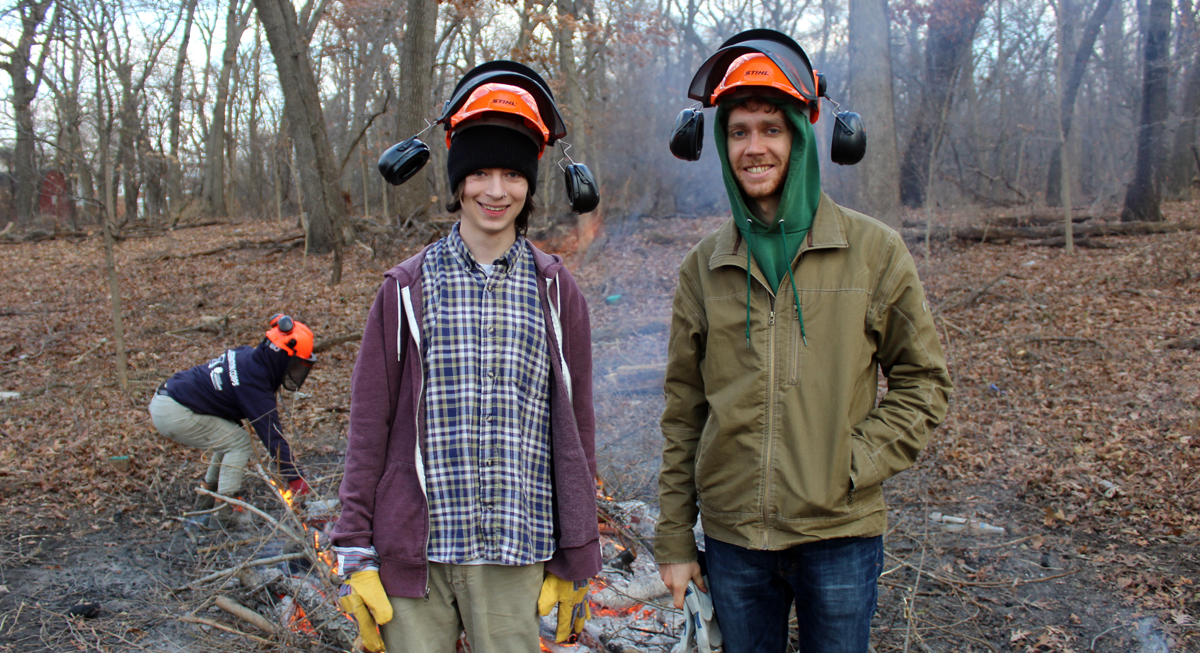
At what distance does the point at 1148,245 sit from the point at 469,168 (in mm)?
13729

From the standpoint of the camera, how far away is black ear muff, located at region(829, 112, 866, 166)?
2227mm

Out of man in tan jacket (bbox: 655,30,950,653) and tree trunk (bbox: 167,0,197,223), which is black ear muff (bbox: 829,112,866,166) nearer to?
man in tan jacket (bbox: 655,30,950,653)

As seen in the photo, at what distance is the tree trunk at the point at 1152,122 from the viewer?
13.1m

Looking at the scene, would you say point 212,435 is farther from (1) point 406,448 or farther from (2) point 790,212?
(2) point 790,212

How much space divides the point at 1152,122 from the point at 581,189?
15.7 metres

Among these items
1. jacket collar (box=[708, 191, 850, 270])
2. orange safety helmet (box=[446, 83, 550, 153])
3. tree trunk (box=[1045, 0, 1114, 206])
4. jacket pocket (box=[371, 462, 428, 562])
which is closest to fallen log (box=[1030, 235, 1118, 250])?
tree trunk (box=[1045, 0, 1114, 206])

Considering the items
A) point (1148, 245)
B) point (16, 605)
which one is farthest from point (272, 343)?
point (1148, 245)

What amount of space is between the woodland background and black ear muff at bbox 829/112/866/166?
2.24m

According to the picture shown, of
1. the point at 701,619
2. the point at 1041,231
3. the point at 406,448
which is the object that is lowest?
the point at 701,619

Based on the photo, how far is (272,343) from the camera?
4930 mm

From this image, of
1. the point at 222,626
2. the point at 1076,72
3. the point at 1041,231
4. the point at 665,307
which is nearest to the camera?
the point at 222,626

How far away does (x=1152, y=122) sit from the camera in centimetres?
1345

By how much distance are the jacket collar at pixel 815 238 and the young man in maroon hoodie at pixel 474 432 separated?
48cm

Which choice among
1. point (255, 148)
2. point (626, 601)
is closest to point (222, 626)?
point (626, 601)
